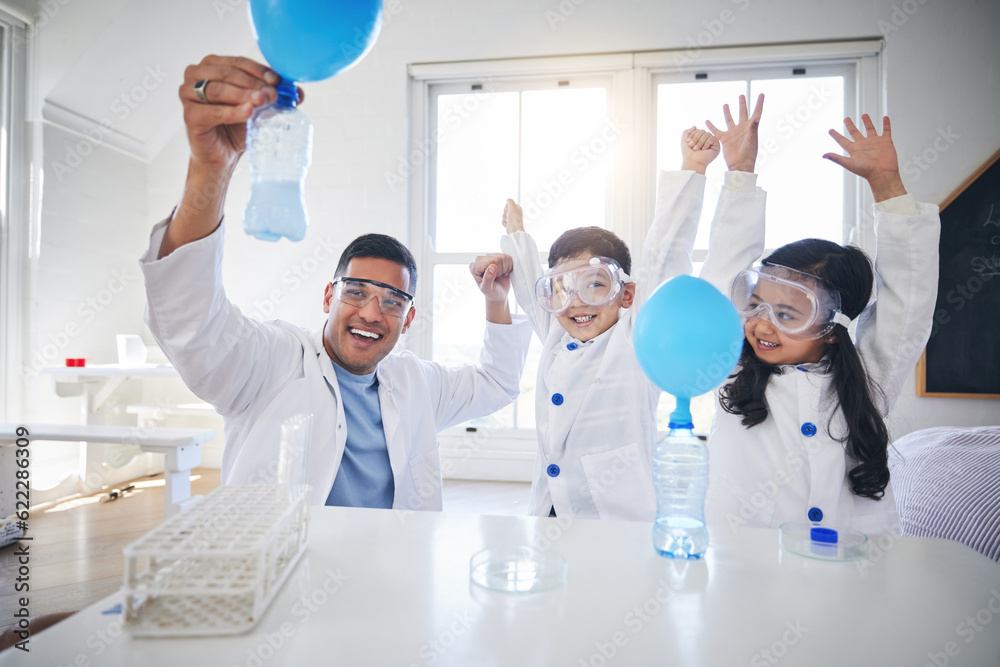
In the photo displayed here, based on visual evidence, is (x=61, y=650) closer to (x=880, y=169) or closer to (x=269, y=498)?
(x=269, y=498)

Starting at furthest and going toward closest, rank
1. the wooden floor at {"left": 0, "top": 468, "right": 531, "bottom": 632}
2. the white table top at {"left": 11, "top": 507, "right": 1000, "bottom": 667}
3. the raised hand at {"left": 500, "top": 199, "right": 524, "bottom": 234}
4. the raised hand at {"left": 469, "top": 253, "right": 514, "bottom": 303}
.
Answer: the wooden floor at {"left": 0, "top": 468, "right": 531, "bottom": 632}
the raised hand at {"left": 500, "top": 199, "right": 524, "bottom": 234}
the raised hand at {"left": 469, "top": 253, "right": 514, "bottom": 303}
the white table top at {"left": 11, "top": 507, "right": 1000, "bottom": 667}

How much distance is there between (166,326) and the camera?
118 cm

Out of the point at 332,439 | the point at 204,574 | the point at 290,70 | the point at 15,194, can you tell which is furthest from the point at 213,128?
the point at 15,194

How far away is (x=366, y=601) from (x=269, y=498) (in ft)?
0.69

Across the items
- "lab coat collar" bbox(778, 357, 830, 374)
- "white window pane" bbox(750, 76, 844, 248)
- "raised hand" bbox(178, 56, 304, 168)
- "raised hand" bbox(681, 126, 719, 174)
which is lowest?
→ "lab coat collar" bbox(778, 357, 830, 374)

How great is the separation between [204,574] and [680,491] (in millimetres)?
710

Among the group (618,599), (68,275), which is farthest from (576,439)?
(68,275)

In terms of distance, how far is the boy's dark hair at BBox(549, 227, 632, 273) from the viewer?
5.44 ft

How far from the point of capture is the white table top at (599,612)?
23.3 inches

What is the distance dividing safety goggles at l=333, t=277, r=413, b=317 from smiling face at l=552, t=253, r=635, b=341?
44 centimetres

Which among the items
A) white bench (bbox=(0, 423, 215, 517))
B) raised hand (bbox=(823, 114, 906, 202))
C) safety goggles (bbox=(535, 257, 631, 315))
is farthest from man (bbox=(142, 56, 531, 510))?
raised hand (bbox=(823, 114, 906, 202))

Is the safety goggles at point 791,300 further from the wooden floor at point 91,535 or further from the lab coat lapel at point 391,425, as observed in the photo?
the wooden floor at point 91,535

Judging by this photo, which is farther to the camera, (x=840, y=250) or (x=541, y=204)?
(x=541, y=204)

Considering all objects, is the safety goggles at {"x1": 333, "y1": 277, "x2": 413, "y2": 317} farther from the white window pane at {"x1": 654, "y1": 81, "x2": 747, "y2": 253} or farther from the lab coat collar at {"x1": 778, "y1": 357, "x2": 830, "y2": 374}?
the white window pane at {"x1": 654, "y1": 81, "x2": 747, "y2": 253}
